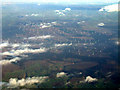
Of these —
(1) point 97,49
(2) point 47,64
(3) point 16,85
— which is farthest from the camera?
(1) point 97,49

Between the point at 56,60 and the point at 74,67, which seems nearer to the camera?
the point at 74,67

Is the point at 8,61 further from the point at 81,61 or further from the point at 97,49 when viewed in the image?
the point at 97,49

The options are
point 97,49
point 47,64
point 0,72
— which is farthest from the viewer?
point 97,49

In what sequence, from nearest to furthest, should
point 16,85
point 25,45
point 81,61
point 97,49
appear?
point 16,85 < point 81,61 < point 97,49 < point 25,45

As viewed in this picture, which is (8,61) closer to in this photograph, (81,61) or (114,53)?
(81,61)

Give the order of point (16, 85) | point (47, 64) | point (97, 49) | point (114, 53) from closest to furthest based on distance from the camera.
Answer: point (16, 85)
point (47, 64)
point (114, 53)
point (97, 49)

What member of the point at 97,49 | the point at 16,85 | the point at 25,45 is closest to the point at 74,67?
the point at 16,85

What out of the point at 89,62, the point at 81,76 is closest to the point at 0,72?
the point at 81,76

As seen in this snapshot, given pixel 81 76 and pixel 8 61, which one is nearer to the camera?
pixel 81 76

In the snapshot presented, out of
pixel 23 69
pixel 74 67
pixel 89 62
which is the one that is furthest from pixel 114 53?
pixel 23 69
